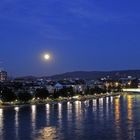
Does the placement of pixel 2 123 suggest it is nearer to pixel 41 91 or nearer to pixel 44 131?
pixel 44 131

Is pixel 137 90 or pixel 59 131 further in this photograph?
pixel 137 90

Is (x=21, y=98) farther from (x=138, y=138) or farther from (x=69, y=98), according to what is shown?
(x=138, y=138)

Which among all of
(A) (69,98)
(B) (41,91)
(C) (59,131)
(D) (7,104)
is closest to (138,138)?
(C) (59,131)

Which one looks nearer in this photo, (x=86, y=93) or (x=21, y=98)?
(x=21, y=98)

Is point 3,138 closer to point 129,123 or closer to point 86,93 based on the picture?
point 129,123

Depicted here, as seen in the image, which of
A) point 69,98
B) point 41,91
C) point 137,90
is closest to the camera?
point 41,91

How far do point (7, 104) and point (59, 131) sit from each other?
13.3m

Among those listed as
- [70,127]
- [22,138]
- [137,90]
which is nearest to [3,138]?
[22,138]

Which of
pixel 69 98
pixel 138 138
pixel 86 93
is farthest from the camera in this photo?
pixel 86 93

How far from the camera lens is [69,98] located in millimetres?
33844

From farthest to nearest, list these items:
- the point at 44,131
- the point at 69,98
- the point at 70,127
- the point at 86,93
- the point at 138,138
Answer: the point at 86,93, the point at 69,98, the point at 70,127, the point at 44,131, the point at 138,138

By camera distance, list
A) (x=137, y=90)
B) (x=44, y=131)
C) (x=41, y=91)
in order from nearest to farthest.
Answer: (x=44, y=131) → (x=41, y=91) → (x=137, y=90)

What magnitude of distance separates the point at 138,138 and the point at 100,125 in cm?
322

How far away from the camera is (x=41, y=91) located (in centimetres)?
2989
